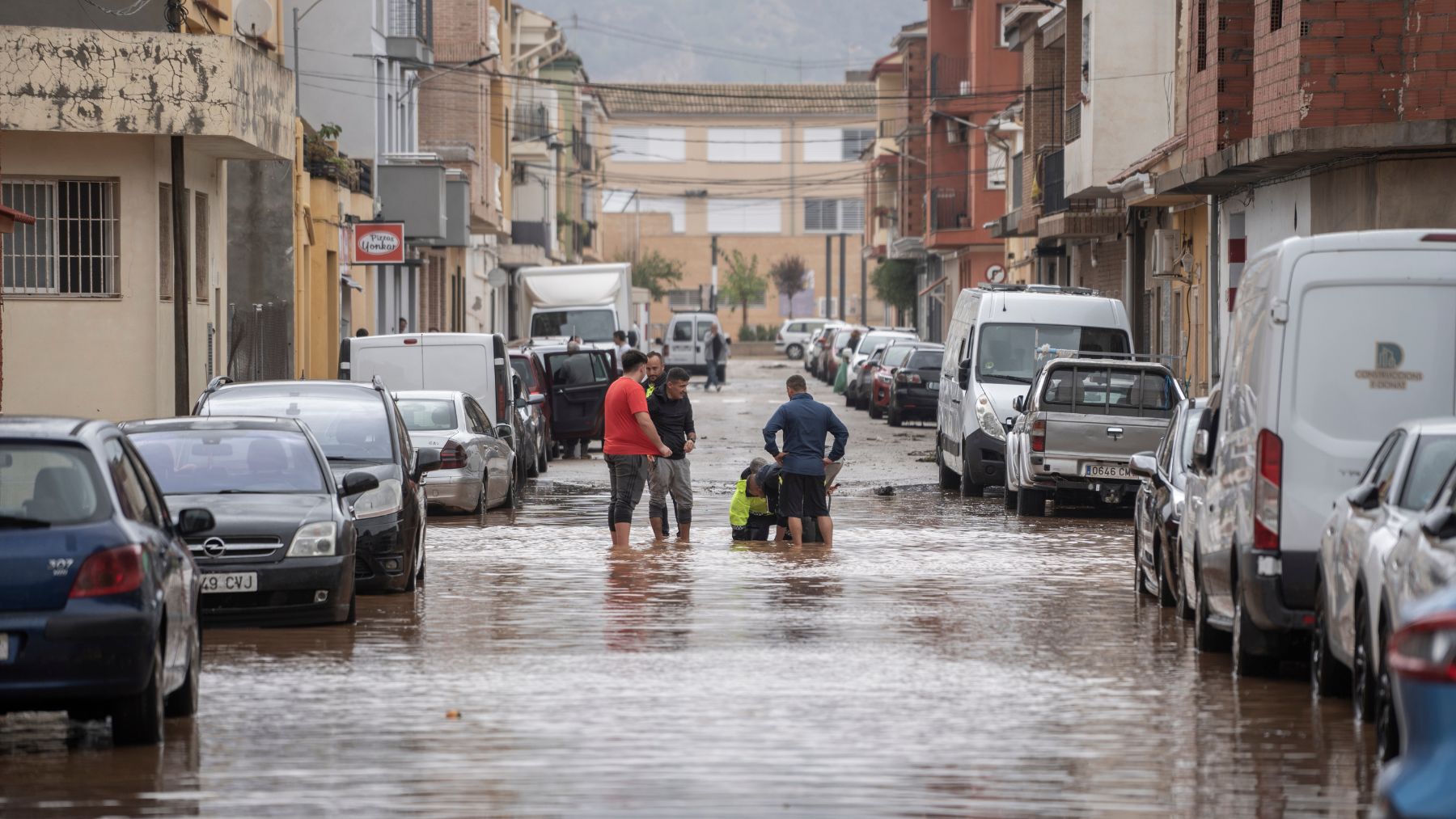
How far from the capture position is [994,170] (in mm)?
66125

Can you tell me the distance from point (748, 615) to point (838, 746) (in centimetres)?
525

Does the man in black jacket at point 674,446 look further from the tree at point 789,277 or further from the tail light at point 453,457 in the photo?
the tree at point 789,277

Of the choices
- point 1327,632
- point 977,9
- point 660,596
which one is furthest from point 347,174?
point 1327,632

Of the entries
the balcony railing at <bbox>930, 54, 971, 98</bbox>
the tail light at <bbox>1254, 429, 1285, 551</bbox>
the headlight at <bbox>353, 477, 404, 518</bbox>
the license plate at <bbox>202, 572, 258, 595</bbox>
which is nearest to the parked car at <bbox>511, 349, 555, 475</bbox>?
the headlight at <bbox>353, 477, 404, 518</bbox>

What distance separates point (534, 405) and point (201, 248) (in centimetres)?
476

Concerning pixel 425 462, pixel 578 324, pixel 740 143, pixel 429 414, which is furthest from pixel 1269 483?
pixel 740 143

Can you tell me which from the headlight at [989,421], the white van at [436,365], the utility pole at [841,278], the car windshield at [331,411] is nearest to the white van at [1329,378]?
the car windshield at [331,411]

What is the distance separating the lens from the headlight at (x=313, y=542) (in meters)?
13.6

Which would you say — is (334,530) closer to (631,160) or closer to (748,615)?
(748,615)

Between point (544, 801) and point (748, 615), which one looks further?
point (748, 615)

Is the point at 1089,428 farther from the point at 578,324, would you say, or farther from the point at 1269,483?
the point at 578,324

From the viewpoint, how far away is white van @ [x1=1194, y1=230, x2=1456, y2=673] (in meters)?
11.4

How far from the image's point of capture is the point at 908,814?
8055 millimetres

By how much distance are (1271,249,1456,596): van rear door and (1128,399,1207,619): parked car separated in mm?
3001
